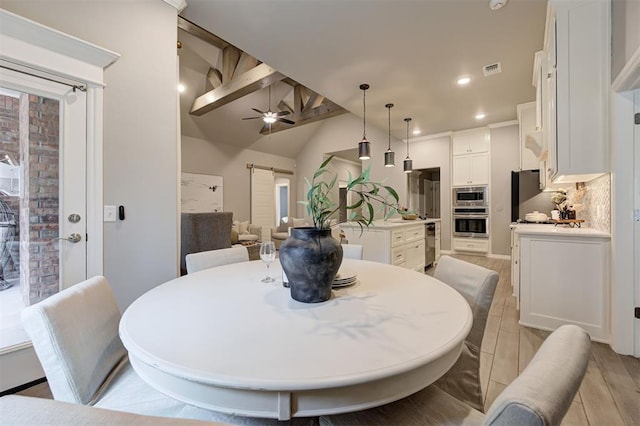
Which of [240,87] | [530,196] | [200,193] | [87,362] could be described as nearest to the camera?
[87,362]

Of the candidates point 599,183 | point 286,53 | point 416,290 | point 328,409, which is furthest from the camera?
point 286,53

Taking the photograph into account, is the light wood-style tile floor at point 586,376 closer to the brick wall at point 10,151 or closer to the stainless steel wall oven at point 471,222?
the brick wall at point 10,151

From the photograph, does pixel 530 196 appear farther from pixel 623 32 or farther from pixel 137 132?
pixel 137 132

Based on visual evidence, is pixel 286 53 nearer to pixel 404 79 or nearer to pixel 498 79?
pixel 404 79

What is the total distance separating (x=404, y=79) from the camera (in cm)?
367

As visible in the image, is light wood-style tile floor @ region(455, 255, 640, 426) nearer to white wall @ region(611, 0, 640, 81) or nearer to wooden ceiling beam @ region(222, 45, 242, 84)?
white wall @ region(611, 0, 640, 81)

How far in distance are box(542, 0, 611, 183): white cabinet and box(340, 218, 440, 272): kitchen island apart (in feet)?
6.09

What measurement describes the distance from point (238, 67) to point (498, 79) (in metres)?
4.23

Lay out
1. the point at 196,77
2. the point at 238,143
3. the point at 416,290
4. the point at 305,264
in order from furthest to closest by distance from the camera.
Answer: the point at 238,143 < the point at 196,77 < the point at 416,290 < the point at 305,264

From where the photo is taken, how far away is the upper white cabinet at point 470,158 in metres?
5.89

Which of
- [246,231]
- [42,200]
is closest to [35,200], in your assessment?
[42,200]

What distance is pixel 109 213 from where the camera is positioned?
1.94 m

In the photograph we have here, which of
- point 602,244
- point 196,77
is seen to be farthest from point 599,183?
point 196,77

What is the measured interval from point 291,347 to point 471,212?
20.6 feet
